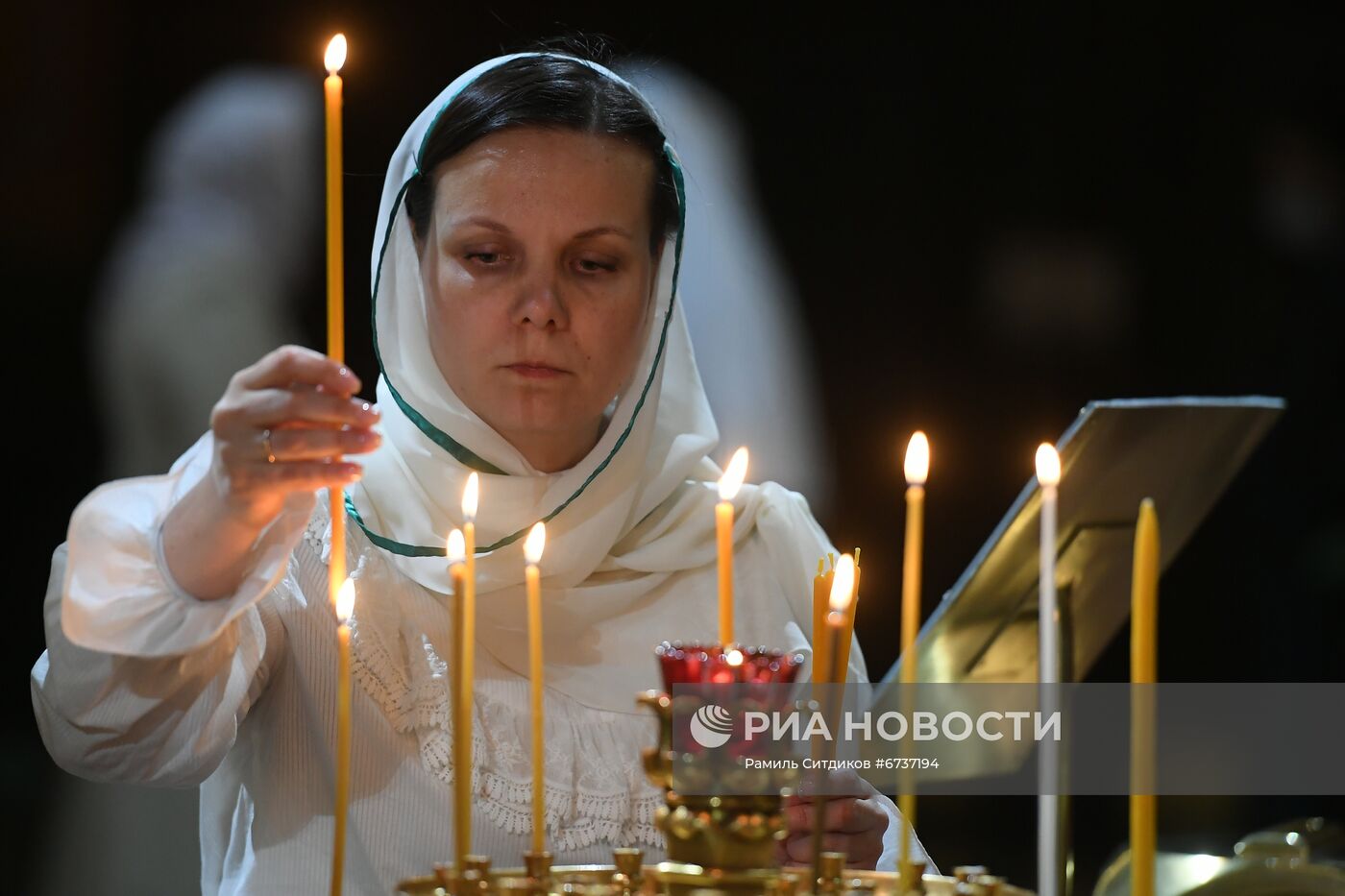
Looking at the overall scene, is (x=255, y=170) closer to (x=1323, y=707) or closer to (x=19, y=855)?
(x=19, y=855)

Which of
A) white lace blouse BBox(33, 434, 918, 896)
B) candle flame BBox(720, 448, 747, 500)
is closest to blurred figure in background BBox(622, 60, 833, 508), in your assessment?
white lace blouse BBox(33, 434, 918, 896)

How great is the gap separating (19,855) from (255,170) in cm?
140

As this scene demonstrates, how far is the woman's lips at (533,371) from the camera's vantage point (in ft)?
5.41

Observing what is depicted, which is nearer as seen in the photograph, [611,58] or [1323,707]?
[611,58]

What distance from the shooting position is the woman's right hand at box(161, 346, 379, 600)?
1.00 meters

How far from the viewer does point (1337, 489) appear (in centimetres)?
363

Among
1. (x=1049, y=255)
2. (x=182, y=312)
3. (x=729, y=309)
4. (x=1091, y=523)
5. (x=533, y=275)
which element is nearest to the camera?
(x=1091, y=523)

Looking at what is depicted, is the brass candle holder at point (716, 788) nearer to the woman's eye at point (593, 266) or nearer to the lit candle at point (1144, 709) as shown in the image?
the lit candle at point (1144, 709)

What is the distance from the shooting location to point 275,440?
1.01m

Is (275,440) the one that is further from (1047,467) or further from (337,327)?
(1047,467)

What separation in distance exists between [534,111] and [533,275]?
0.65 feet

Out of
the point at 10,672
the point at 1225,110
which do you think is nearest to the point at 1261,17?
the point at 1225,110

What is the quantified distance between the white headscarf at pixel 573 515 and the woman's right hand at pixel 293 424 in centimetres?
59

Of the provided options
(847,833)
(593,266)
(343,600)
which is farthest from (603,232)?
(343,600)
